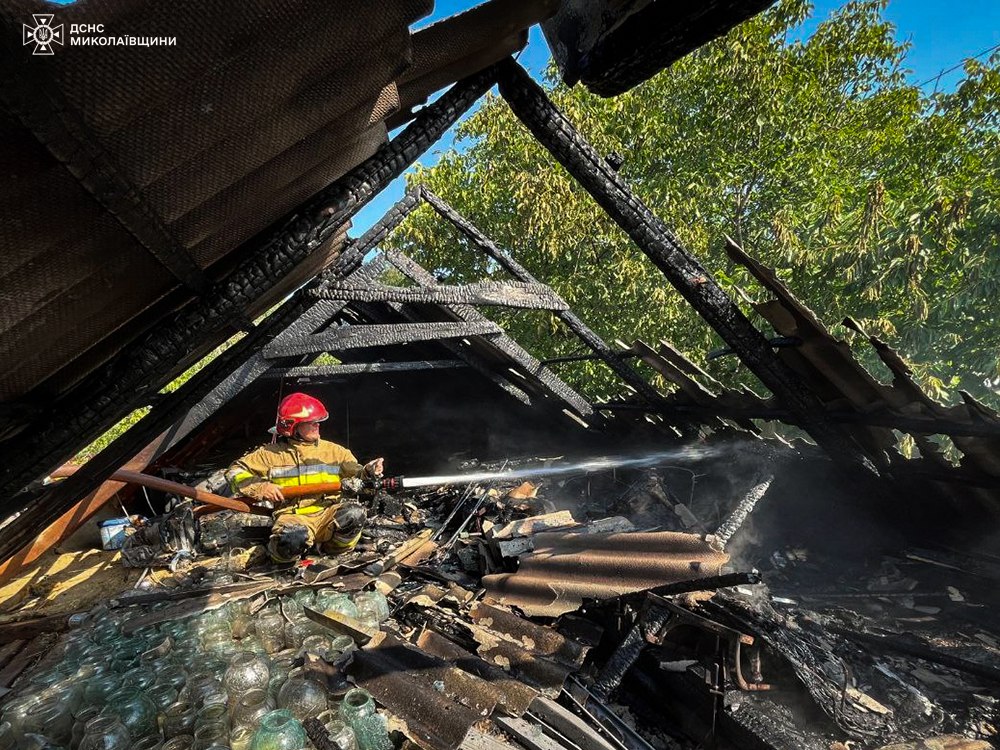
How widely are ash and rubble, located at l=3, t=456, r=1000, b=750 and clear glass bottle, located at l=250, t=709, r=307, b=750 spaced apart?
0.11m

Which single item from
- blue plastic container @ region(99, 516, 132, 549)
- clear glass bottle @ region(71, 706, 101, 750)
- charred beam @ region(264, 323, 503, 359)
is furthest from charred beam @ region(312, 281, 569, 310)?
blue plastic container @ region(99, 516, 132, 549)

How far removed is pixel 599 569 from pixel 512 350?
3.61m

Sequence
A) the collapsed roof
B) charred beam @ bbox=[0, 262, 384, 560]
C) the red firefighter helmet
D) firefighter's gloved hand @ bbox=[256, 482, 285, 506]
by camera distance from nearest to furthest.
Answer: the collapsed roof < charred beam @ bbox=[0, 262, 384, 560] < firefighter's gloved hand @ bbox=[256, 482, 285, 506] < the red firefighter helmet

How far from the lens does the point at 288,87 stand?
1042 millimetres

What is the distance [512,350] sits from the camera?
6.58 m

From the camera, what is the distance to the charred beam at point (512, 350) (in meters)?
6.01

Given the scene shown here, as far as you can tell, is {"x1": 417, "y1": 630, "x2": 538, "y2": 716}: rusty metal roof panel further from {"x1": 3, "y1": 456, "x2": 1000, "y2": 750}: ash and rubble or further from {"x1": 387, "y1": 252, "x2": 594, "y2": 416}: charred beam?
{"x1": 387, "y1": 252, "x2": 594, "y2": 416}: charred beam

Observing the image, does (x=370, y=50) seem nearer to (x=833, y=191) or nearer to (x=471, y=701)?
(x=471, y=701)

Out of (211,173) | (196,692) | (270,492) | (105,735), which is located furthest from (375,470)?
(211,173)

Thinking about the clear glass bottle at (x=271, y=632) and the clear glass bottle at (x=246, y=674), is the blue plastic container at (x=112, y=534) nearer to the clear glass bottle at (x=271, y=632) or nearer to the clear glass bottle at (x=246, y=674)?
the clear glass bottle at (x=271, y=632)

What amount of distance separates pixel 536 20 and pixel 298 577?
5.05m

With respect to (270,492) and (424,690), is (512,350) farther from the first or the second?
(424,690)

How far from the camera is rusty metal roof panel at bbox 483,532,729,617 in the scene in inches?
129

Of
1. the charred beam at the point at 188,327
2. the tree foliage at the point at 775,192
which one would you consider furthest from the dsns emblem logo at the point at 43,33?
the tree foliage at the point at 775,192
